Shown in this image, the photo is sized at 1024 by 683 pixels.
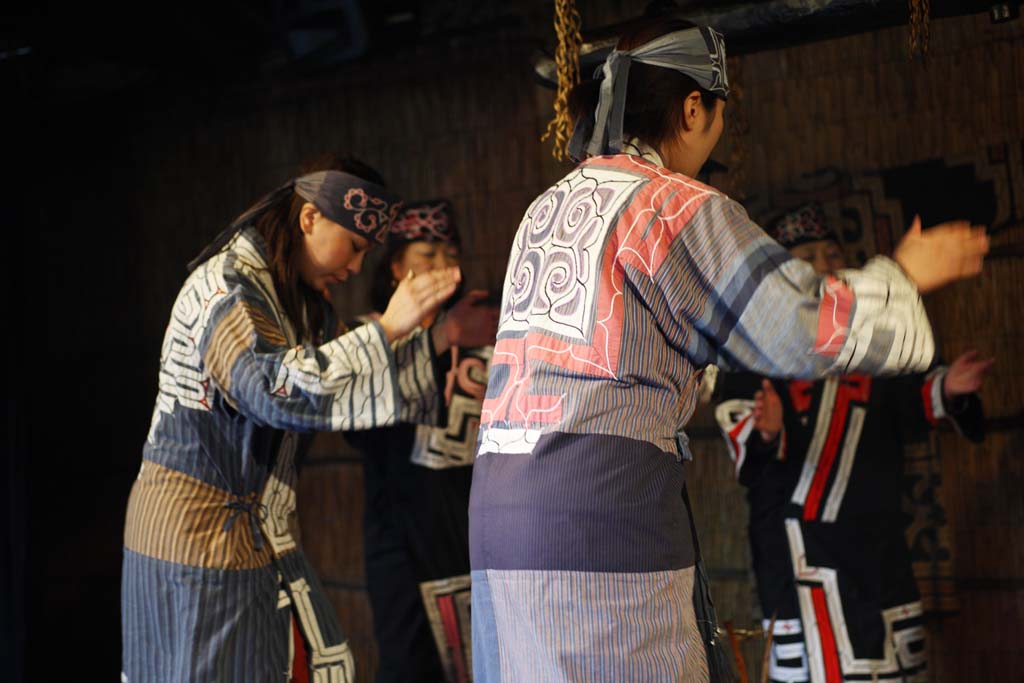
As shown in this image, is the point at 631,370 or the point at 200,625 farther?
the point at 200,625

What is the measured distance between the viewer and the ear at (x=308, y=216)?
2291 mm

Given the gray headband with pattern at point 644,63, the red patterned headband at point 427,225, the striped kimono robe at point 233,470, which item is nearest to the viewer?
the gray headband with pattern at point 644,63

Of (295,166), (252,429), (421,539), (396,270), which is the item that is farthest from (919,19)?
(295,166)

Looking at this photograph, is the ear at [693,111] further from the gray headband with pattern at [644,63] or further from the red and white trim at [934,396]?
the red and white trim at [934,396]

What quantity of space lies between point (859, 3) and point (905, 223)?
1123mm

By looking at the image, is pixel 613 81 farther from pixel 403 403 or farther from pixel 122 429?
pixel 122 429

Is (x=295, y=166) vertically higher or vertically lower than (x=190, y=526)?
higher

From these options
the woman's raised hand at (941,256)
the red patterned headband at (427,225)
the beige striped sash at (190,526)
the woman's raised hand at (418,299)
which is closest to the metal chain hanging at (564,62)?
the woman's raised hand at (418,299)

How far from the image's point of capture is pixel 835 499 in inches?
110

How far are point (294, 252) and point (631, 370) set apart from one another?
1079 millimetres

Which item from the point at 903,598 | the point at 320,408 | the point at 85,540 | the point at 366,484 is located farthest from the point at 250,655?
the point at 85,540

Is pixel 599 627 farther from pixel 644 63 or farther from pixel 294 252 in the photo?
pixel 294 252

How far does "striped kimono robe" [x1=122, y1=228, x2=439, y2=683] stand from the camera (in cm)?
203

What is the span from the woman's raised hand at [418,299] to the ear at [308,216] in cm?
35
